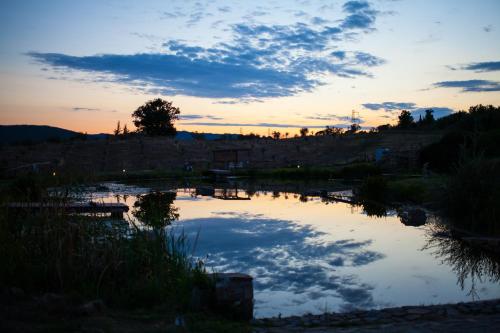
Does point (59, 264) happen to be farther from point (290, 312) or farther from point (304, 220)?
point (304, 220)

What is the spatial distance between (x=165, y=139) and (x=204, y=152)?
5436mm

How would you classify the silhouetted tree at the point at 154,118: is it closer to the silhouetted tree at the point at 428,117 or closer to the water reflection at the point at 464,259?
the silhouetted tree at the point at 428,117

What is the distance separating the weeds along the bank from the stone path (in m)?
1.29

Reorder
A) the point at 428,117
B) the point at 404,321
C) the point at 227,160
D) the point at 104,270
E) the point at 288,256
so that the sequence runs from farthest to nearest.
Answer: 1. the point at 428,117
2. the point at 227,160
3. the point at 288,256
4. the point at 104,270
5. the point at 404,321

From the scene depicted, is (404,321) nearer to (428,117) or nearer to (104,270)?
(104,270)

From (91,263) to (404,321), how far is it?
4562mm

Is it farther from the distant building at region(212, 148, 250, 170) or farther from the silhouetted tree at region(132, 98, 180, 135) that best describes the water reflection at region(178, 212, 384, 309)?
the silhouetted tree at region(132, 98, 180, 135)

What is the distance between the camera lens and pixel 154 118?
228 ft

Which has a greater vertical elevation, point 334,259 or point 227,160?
point 227,160

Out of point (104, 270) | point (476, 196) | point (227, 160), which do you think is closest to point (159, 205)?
point (476, 196)

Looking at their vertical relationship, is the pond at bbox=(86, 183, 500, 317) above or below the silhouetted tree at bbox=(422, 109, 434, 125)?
below

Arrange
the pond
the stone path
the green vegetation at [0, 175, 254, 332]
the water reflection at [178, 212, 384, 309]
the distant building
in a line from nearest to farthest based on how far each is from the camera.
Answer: the stone path
the green vegetation at [0, 175, 254, 332]
the pond
the water reflection at [178, 212, 384, 309]
the distant building

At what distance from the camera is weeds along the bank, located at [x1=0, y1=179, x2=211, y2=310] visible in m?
6.88

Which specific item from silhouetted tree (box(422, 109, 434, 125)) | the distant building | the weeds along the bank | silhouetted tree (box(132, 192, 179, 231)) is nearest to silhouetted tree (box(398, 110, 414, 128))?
silhouetted tree (box(422, 109, 434, 125))
